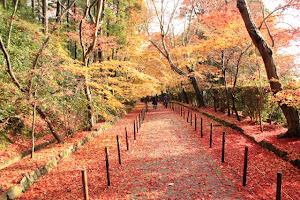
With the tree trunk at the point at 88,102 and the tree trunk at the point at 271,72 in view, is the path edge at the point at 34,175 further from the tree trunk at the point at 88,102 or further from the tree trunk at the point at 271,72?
the tree trunk at the point at 271,72

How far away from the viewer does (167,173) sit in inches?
235

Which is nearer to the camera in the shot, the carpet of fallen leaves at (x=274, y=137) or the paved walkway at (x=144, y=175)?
the paved walkway at (x=144, y=175)

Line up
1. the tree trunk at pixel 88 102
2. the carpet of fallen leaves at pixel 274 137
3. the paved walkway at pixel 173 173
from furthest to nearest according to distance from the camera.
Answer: the tree trunk at pixel 88 102, the carpet of fallen leaves at pixel 274 137, the paved walkway at pixel 173 173

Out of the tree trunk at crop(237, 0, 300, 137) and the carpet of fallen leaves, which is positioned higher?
the tree trunk at crop(237, 0, 300, 137)

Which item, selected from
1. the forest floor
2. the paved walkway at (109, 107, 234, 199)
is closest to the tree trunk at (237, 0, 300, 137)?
the forest floor

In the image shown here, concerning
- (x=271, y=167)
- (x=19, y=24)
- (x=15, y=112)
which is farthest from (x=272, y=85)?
(x=19, y=24)

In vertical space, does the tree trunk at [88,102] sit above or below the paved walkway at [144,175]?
above

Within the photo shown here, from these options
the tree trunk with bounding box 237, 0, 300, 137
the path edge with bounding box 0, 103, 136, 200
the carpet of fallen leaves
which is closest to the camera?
the path edge with bounding box 0, 103, 136, 200

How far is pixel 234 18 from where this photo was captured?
12.5 meters

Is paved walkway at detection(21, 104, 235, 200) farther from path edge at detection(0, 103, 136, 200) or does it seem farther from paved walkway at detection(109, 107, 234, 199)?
path edge at detection(0, 103, 136, 200)

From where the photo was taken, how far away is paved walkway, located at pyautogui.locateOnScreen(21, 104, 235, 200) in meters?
4.93

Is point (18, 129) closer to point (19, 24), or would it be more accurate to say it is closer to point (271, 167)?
point (19, 24)

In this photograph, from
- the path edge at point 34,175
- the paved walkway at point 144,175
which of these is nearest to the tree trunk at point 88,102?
the path edge at point 34,175

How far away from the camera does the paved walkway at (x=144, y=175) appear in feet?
16.2
